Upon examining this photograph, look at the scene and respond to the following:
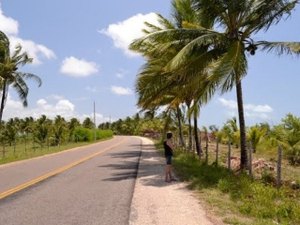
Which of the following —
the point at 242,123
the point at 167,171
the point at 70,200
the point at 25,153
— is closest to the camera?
the point at 70,200

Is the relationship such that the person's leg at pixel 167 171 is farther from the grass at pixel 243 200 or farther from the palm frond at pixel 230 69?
the palm frond at pixel 230 69

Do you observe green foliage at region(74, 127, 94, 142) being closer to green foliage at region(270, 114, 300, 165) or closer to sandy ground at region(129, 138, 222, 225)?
green foliage at region(270, 114, 300, 165)

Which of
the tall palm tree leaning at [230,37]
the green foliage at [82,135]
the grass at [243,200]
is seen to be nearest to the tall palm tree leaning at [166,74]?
the tall palm tree leaning at [230,37]

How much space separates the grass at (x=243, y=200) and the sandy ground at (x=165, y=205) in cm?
34

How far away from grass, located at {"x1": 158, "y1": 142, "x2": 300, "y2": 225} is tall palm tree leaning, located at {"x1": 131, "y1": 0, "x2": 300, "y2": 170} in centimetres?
344

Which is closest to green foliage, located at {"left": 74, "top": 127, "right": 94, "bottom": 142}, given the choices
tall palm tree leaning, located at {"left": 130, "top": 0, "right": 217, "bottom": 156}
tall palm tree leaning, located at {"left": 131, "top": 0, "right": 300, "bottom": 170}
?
tall palm tree leaning, located at {"left": 130, "top": 0, "right": 217, "bottom": 156}

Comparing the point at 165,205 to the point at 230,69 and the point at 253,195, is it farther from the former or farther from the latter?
the point at 230,69

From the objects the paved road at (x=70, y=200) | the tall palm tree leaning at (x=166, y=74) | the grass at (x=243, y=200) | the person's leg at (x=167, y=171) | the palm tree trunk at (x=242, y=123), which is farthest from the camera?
the tall palm tree leaning at (x=166, y=74)

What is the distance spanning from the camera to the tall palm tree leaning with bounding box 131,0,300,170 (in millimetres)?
17266

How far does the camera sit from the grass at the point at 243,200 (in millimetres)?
9817

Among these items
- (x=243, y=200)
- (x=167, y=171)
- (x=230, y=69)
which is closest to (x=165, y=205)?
(x=243, y=200)

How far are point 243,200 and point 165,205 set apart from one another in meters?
2.00

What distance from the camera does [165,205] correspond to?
11.0 meters

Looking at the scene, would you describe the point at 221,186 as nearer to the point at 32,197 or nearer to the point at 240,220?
the point at 240,220
